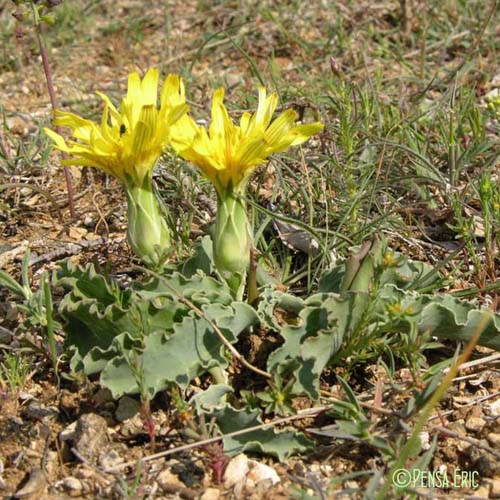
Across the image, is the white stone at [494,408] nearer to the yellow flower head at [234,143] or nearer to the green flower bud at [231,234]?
the green flower bud at [231,234]

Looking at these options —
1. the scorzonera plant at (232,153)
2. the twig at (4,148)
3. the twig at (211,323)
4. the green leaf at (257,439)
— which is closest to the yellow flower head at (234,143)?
the scorzonera plant at (232,153)

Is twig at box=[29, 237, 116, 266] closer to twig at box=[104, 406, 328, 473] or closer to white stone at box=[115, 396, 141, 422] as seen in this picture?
white stone at box=[115, 396, 141, 422]

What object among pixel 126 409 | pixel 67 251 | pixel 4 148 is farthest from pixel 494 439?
pixel 4 148

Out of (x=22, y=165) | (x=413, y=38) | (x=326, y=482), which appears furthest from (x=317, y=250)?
(x=413, y=38)

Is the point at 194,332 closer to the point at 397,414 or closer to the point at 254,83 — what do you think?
the point at 397,414

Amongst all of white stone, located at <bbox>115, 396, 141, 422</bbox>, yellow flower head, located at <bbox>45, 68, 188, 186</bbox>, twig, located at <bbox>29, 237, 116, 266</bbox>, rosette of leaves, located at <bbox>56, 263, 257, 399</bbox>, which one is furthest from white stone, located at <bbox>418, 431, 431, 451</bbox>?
twig, located at <bbox>29, 237, 116, 266</bbox>

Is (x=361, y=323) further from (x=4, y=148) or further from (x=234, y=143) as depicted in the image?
(x=4, y=148)

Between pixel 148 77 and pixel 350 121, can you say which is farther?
pixel 350 121
